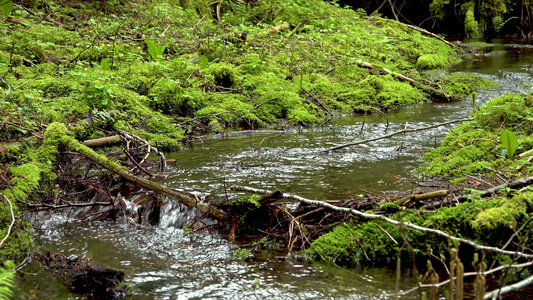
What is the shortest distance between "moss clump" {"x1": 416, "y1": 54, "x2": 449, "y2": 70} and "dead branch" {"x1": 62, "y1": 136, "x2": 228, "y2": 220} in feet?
30.2

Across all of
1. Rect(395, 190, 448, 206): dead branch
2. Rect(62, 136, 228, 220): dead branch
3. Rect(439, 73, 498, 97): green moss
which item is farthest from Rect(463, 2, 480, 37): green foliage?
Rect(62, 136, 228, 220): dead branch

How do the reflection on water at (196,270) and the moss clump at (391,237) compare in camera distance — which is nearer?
the reflection on water at (196,270)

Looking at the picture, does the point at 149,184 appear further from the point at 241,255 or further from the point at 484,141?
the point at 484,141

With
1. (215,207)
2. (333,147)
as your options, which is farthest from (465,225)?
(333,147)

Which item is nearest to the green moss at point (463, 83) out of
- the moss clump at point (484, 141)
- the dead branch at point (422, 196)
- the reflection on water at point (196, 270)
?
the moss clump at point (484, 141)

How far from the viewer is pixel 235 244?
4340 mm

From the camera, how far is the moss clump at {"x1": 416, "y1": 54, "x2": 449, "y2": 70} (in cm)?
1249

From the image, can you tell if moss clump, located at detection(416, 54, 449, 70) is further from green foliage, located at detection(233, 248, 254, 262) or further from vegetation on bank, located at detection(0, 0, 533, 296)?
green foliage, located at detection(233, 248, 254, 262)

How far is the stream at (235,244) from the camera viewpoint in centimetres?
359

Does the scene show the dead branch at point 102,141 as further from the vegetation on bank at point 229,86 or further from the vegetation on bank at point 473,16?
the vegetation on bank at point 473,16

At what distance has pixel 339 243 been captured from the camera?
3992 millimetres

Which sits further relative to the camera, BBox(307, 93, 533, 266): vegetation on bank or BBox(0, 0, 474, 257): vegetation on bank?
BBox(0, 0, 474, 257): vegetation on bank

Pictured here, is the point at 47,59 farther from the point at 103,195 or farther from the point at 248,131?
the point at 103,195

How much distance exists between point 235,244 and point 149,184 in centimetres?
132
